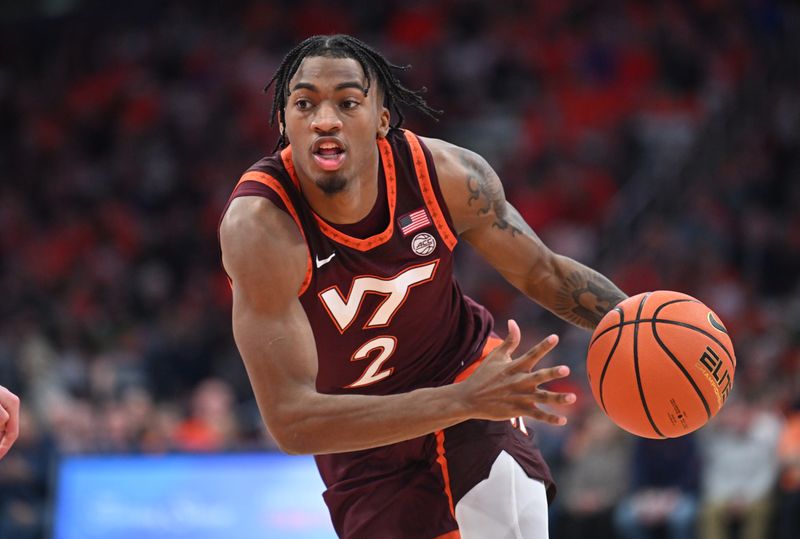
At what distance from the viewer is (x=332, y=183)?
13.6 feet

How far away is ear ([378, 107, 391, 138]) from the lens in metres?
4.39

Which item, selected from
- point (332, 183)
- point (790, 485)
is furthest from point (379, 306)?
point (790, 485)

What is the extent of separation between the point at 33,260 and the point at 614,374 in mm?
11277

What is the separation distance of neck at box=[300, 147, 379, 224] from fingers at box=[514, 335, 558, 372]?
0.94 meters

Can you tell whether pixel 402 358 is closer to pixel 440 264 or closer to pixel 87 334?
pixel 440 264

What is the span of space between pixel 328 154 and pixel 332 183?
0.32 feet

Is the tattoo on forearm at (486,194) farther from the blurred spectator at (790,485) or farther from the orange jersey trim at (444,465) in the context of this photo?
the blurred spectator at (790,485)

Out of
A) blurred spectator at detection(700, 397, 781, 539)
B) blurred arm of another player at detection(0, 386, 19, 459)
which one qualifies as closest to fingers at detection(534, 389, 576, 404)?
blurred arm of another player at detection(0, 386, 19, 459)

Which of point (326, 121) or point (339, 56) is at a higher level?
point (339, 56)

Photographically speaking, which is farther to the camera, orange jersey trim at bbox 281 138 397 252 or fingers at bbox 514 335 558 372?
orange jersey trim at bbox 281 138 397 252

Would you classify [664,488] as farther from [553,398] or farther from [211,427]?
[553,398]

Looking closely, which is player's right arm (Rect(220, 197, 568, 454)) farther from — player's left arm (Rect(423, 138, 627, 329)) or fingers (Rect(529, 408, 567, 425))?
player's left arm (Rect(423, 138, 627, 329))

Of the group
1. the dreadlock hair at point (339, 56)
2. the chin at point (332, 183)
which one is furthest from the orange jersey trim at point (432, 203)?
the chin at point (332, 183)

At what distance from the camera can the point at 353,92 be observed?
13.7 ft
